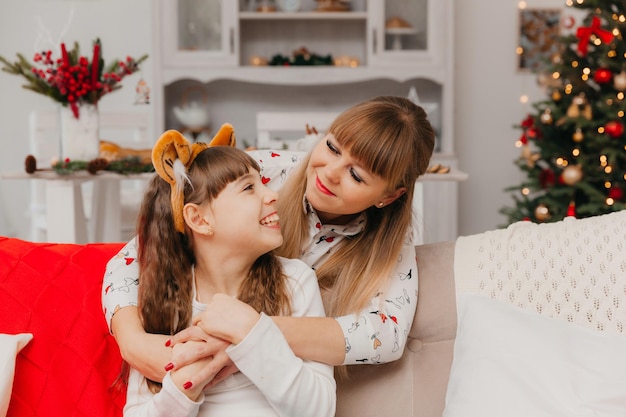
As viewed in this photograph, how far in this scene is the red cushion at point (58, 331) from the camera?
1.41m

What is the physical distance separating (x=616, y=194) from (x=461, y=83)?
1.62 meters

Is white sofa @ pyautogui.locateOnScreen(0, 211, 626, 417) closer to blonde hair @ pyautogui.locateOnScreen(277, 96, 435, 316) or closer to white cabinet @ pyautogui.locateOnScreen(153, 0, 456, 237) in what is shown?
blonde hair @ pyautogui.locateOnScreen(277, 96, 435, 316)

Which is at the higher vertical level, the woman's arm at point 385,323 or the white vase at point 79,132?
the white vase at point 79,132

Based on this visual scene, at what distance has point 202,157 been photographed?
142cm

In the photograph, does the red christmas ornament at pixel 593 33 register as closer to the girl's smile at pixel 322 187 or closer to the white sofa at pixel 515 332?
the white sofa at pixel 515 332

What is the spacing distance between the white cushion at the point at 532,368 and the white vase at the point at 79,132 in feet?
6.26

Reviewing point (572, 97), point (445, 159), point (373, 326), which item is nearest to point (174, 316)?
point (373, 326)

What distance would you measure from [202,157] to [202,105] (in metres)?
3.39

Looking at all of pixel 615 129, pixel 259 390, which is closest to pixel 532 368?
pixel 259 390

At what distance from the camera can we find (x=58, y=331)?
1484 mm

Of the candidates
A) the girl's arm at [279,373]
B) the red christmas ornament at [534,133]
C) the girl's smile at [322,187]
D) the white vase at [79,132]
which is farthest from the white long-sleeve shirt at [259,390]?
the red christmas ornament at [534,133]

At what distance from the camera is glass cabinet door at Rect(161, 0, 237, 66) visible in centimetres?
436

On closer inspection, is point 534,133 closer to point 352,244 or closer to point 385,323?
point 352,244

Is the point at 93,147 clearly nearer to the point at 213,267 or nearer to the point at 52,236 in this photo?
the point at 52,236
